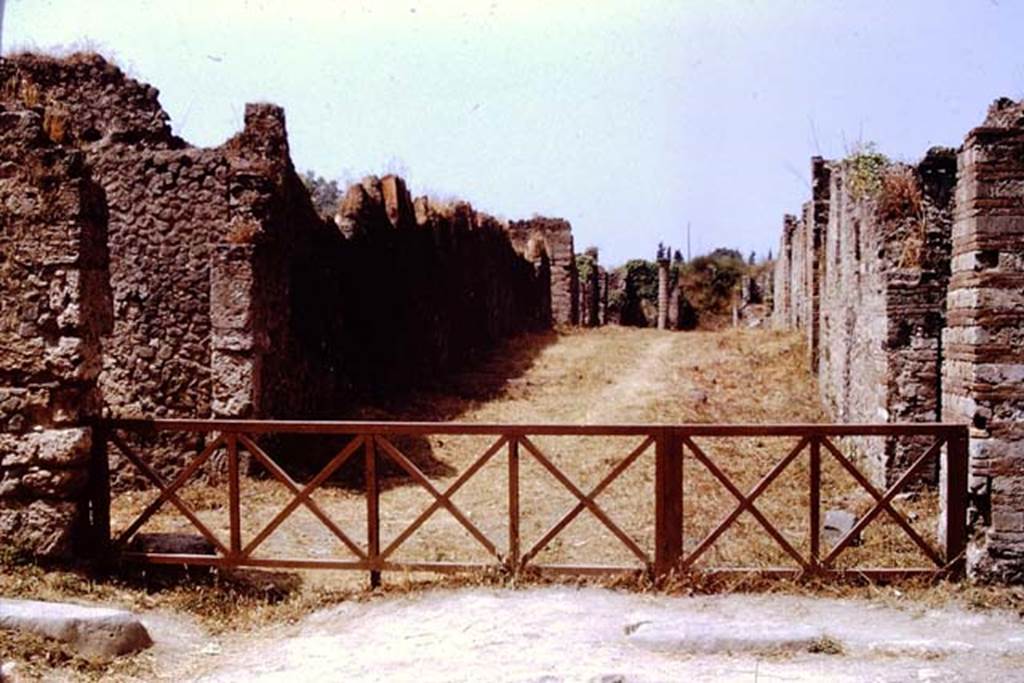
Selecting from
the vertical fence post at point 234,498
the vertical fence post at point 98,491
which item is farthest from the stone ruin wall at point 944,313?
the vertical fence post at point 98,491

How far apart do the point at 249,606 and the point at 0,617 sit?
1.67 m

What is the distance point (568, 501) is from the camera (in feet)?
33.1

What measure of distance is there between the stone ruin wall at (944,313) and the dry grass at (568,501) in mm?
669

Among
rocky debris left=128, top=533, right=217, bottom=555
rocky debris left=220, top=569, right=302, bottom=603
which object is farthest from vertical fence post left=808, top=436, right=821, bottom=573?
rocky debris left=128, top=533, right=217, bottom=555

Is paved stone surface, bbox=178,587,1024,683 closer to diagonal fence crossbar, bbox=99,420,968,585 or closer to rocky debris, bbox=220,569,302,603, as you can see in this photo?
diagonal fence crossbar, bbox=99,420,968,585

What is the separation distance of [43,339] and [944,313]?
333 inches

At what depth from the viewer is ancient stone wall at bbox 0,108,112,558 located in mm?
6883

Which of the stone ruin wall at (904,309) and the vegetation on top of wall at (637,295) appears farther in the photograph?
the vegetation on top of wall at (637,295)

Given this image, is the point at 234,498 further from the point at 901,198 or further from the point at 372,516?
the point at 901,198

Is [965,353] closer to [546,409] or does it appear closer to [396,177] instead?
[546,409]

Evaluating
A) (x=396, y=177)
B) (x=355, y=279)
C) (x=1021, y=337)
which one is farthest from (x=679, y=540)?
(x=396, y=177)

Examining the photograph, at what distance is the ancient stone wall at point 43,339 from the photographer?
6.88m

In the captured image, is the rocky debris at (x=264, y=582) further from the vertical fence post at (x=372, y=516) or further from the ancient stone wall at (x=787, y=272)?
the ancient stone wall at (x=787, y=272)

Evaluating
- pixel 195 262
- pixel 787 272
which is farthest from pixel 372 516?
pixel 787 272
